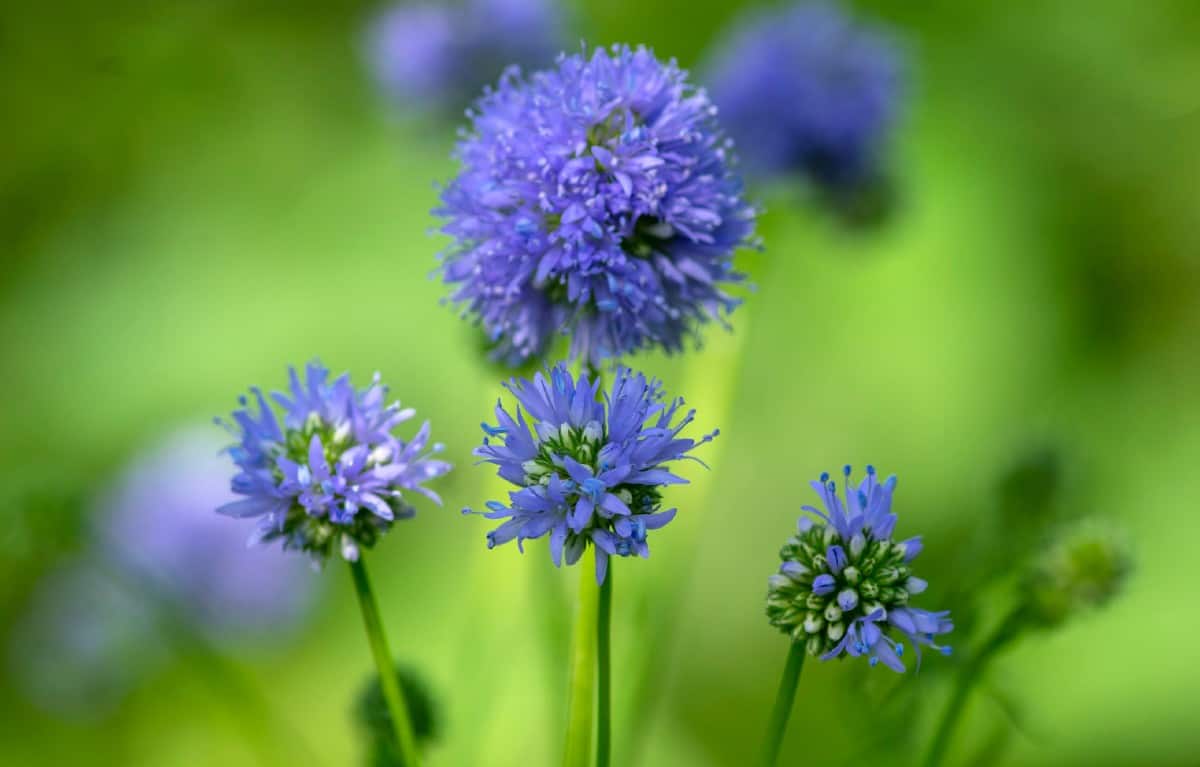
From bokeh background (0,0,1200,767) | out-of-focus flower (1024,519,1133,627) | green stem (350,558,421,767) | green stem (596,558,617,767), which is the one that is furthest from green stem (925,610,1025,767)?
bokeh background (0,0,1200,767)

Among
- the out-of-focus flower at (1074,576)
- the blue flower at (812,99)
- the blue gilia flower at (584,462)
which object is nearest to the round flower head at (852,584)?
the blue gilia flower at (584,462)

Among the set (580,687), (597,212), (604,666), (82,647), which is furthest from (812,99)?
(82,647)

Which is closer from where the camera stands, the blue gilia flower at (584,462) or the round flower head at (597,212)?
the blue gilia flower at (584,462)

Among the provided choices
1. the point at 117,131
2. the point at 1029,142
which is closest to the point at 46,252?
the point at 117,131

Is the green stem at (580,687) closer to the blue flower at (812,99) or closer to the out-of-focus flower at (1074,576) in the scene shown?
Answer: the out-of-focus flower at (1074,576)

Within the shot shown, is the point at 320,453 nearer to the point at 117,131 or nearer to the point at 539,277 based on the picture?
the point at 539,277
